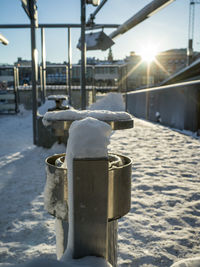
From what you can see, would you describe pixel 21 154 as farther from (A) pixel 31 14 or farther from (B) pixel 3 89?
(B) pixel 3 89

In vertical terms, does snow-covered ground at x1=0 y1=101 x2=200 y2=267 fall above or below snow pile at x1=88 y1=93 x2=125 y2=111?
below

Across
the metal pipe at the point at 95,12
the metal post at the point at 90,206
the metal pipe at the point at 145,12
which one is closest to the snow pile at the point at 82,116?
the metal post at the point at 90,206

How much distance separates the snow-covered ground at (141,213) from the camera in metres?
2.11

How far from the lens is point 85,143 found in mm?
1002

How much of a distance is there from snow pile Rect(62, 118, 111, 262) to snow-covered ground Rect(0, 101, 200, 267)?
29 centimetres

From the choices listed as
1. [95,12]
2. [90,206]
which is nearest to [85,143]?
[90,206]

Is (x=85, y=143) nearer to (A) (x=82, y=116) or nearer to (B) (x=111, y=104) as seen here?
(A) (x=82, y=116)

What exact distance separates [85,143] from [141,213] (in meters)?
2.03

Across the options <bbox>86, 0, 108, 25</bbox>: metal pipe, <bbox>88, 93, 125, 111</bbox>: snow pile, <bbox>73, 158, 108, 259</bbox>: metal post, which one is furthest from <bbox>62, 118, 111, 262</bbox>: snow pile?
<bbox>86, 0, 108, 25</bbox>: metal pipe

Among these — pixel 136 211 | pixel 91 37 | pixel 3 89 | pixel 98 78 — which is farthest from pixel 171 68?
pixel 136 211

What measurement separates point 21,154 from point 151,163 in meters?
3.23

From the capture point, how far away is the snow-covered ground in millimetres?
2106

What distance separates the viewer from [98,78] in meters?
37.1

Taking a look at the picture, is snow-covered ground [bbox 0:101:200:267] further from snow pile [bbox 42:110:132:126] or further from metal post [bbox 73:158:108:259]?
snow pile [bbox 42:110:132:126]
